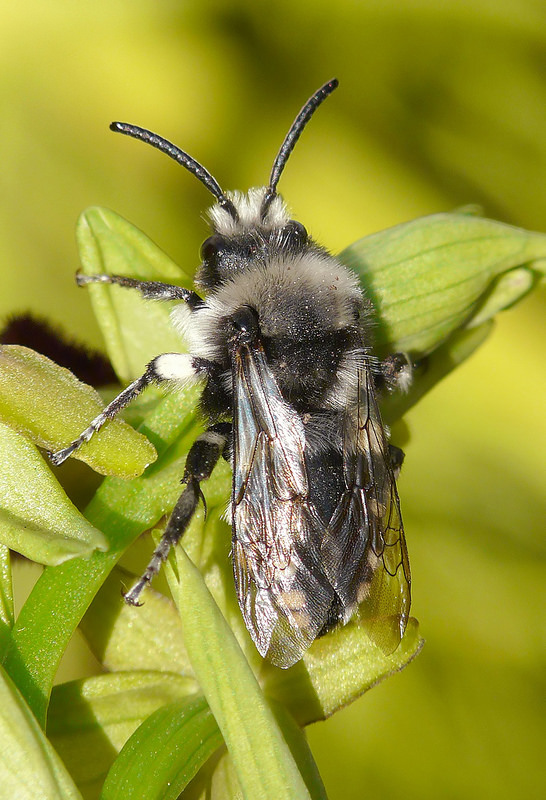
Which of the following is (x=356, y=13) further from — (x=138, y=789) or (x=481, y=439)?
(x=138, y=789)

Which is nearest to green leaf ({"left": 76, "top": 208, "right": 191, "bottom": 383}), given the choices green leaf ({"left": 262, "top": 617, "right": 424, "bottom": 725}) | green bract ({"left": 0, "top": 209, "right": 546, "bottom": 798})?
green bract ({"left": 0, "top": 209, "right": 546, "bottom": 798})

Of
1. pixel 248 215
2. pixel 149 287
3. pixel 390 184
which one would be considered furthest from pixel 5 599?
pixel 390 184

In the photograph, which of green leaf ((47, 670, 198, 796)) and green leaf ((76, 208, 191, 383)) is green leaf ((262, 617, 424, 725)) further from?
green leaf ((76, 208, 191, 383))

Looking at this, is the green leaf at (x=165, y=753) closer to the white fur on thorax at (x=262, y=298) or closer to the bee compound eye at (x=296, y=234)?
the white fur on thorax at (x=262, y=298)

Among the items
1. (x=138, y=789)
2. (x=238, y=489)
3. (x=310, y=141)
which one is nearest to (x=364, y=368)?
(x=238, y=489)

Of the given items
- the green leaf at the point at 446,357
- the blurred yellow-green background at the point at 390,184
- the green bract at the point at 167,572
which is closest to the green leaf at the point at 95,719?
the green bract at the point at 167,572

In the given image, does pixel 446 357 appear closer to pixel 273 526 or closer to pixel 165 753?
pixel 273 526
